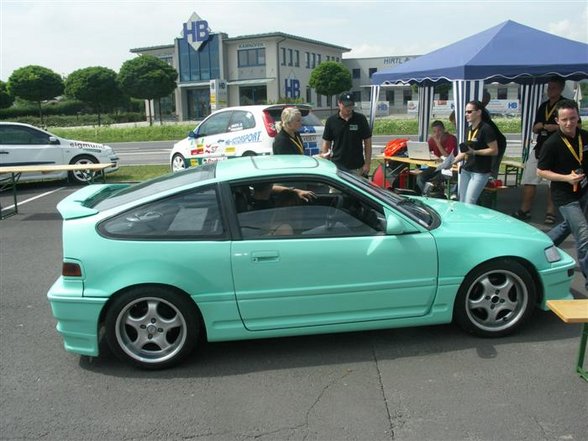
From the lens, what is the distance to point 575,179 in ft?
15.9

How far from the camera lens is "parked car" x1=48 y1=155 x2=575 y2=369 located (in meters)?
3.74

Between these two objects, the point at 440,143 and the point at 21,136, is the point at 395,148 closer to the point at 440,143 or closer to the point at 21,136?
the point at 440,143

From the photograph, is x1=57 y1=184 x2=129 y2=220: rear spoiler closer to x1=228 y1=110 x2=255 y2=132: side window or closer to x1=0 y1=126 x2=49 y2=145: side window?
x1=228 y1=110 x2=255 y2=132: side window

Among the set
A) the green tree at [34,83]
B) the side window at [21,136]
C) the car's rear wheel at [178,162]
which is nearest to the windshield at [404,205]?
the car's rear wheel at [178,162]

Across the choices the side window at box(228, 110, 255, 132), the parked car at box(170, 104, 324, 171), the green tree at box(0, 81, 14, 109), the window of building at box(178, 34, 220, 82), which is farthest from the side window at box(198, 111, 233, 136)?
the window of building at box(178, 34, 220, 82)

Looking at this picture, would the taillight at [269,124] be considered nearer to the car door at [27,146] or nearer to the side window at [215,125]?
the side window at [215,125]

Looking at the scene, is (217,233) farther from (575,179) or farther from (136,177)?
(136,177)

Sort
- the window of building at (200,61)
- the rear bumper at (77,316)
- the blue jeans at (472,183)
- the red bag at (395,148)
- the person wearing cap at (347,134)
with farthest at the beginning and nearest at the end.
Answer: the window of building at (200,61) < the red bag at (395,148) < the person wearing cap at (347,134) < the blue jeans at (472,183) < the rear bumper at (77,316)

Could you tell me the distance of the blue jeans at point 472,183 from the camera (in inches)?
261

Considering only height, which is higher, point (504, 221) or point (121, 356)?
point (504, 221)

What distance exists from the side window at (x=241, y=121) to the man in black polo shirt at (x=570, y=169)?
24.0 ft

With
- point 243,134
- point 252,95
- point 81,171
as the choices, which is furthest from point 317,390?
point 252,95

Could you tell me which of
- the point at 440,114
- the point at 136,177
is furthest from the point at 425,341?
the point at 440,114

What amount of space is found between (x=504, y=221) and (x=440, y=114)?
39177 millimetres
